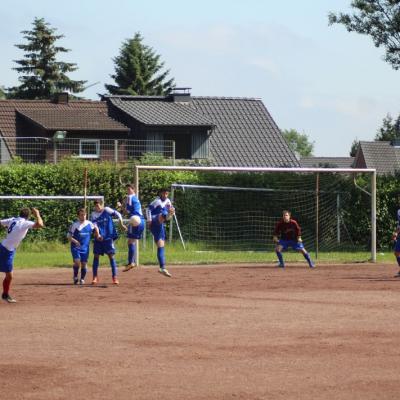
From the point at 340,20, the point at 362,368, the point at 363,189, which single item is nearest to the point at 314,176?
the point at 363,189

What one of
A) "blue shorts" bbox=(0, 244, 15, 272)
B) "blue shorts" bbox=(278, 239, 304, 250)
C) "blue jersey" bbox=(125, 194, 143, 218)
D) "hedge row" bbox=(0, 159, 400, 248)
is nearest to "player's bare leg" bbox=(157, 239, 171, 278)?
"blue jersey" bbox=(125, 194, 143, 218)

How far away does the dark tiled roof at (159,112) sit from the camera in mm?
59375

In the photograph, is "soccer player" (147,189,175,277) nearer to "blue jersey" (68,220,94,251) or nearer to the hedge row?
"blue jersey" (68,220,94,251)

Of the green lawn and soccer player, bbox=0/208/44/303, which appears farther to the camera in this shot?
the green lawn

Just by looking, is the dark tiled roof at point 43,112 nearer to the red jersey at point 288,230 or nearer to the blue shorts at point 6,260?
the red jersey at point 288,230

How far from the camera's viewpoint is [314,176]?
3703 centimetres

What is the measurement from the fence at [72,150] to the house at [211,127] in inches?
517

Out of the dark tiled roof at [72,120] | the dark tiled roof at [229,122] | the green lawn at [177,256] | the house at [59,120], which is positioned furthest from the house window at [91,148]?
the dark tiled roof at [229,122]

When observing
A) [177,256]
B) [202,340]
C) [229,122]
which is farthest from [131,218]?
[229,122]

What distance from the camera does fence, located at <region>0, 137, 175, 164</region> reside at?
4044 centimetres

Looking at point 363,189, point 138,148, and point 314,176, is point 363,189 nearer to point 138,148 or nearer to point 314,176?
point 314,176

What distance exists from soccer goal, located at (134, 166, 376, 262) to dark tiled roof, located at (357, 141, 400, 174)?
45.0 meters

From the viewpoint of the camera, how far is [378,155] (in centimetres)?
8462

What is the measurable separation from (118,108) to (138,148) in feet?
63.4
